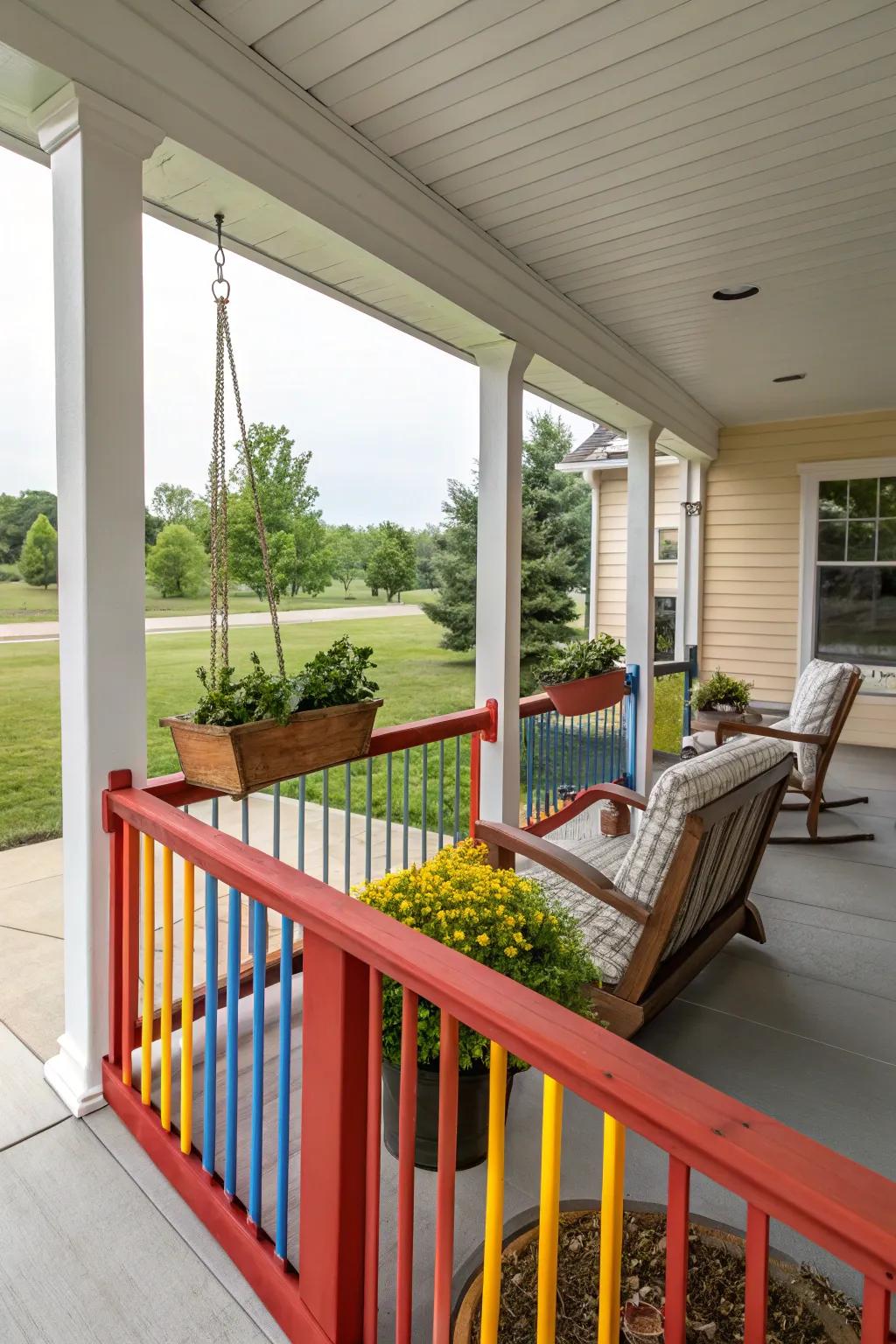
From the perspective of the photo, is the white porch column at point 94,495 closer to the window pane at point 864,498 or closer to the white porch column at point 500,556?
the white porch column at point 500,556

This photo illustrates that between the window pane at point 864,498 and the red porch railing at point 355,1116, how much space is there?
6397 mm

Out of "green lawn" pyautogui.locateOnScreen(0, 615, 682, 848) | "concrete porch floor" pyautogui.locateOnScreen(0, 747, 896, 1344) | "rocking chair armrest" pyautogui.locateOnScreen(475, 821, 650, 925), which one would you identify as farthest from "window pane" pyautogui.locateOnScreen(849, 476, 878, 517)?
"rocking chair armrest" pyautogui.locateOnScreen(475, 821, 650, 925)

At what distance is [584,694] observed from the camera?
4.23 metres

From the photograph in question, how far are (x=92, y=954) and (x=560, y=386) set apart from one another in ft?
12.0

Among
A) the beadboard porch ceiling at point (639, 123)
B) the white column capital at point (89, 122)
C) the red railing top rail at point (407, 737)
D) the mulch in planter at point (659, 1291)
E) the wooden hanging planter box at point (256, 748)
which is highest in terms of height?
the beadboard porch ceiling at point (639, 123)

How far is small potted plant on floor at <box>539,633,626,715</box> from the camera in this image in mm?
4176

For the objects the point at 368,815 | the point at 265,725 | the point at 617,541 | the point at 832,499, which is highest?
the point at 832,499

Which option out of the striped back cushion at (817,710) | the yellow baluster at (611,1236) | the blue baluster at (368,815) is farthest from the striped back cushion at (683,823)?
the striped back cushion at (817,710)

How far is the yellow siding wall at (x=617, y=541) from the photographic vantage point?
7.96 meters

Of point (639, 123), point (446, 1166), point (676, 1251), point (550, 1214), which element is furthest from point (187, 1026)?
point (639, 123)

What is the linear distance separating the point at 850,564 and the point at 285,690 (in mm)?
6074

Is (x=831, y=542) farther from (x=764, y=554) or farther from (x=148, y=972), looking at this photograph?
(x=148, y=972)

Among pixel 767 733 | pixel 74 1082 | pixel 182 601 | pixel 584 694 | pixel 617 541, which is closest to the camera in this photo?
pixel 74 1082

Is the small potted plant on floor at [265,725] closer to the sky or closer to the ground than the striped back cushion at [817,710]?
closer to the sky
